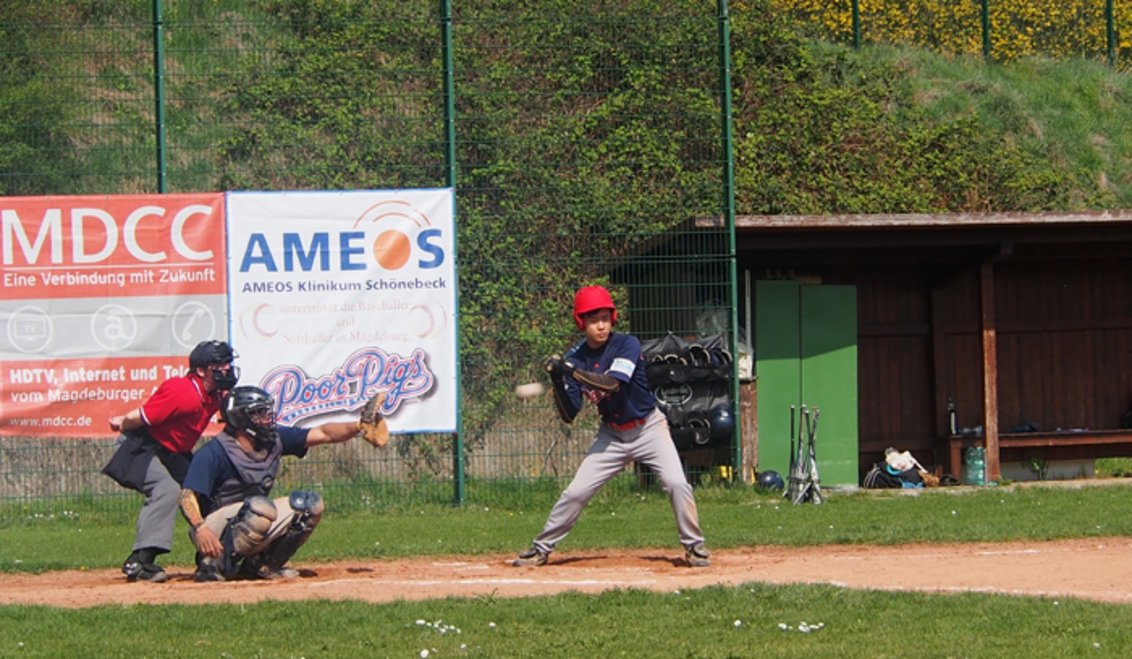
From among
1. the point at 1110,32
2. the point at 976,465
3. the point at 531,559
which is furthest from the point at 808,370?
the point at 1110,32

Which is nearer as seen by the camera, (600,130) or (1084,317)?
(600,130)

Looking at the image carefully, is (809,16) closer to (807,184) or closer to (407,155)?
(807,184)

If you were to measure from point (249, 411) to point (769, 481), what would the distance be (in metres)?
7.11

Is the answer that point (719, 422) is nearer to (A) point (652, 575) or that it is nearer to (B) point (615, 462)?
(B) point (615, 462)

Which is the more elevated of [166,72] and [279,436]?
[166,72]

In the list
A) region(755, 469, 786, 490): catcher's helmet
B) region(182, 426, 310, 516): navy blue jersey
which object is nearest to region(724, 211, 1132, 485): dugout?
region(755, 469, 786, 490): catcher's helmet

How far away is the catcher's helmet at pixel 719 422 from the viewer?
15383mm

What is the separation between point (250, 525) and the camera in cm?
975

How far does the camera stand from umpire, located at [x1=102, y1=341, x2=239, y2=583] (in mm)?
10328

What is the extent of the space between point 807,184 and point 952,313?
13.1 ft

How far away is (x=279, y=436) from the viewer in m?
10.3

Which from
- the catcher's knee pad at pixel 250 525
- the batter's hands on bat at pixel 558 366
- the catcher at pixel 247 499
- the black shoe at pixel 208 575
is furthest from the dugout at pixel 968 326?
the black shoe at pixel 208 575

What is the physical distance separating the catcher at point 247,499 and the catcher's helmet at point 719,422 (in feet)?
18.8

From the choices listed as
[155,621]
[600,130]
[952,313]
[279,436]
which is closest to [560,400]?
[279,436]
